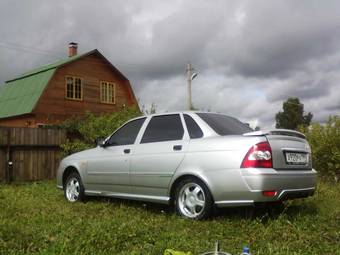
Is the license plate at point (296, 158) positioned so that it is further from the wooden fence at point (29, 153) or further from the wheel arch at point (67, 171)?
the wooden fence at point (29, 153)

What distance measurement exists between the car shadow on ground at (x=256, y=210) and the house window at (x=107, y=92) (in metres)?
21.8

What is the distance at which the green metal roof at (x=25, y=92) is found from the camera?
25.6m

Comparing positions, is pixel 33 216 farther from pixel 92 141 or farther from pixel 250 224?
pixel 92 141

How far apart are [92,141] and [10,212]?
816cm

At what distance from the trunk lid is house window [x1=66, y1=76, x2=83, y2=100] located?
74.1ft

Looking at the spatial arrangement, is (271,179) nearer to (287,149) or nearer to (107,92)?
A: (287,149)

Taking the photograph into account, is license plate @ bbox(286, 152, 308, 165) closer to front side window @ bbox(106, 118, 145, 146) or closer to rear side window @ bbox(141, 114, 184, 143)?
rear side window @ bbox(141, 114, 184, 143)

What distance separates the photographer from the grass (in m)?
4.70

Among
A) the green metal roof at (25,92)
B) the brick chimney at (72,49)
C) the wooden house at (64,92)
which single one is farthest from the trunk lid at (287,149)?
the brick chimney at (72,49)

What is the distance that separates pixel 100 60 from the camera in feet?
96.6

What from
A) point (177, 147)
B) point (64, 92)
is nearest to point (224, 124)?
point (177, 147)

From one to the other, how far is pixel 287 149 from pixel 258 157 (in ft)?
1.88

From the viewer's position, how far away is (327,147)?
11.5 meters

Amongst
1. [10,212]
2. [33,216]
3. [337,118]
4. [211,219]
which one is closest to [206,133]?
[211,219]
